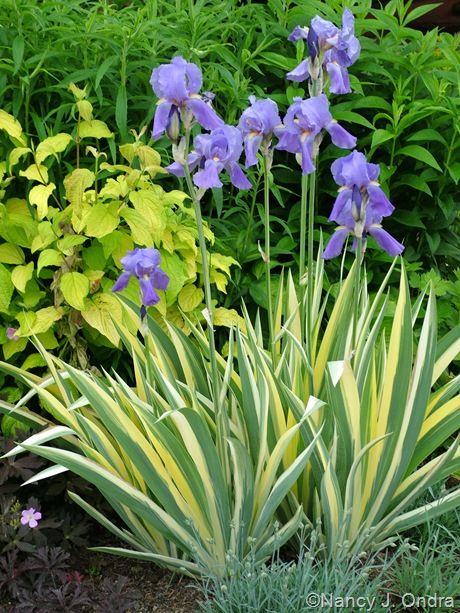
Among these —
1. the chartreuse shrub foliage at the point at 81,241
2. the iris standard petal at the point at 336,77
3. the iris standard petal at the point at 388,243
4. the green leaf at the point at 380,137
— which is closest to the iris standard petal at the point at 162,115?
the iris standard petal at the point at 336,77

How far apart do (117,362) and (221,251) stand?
566 millimetres

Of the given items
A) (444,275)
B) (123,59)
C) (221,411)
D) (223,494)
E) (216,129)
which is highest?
(216,129)

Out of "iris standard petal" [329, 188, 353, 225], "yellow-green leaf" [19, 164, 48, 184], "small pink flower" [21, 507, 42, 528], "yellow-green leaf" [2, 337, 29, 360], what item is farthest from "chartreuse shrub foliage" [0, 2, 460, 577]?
"yellow-green leaf" [19, 164, 48, 184]

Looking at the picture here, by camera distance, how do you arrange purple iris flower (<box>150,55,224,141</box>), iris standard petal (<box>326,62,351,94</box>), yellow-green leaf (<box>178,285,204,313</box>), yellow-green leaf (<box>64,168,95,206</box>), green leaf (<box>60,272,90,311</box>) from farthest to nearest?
yellow-green leaf (<box>178,285,204,313</box>) < yellow-green leaf (<box>64,168,95,206</box>) < green leaf (<box>60,272,90,311</box>) < iris standard petal (<box>326,62,351,94</box>) < purple iris flower (<box>150,55,224,141</box>)

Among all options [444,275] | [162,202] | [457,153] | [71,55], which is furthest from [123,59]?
[444,275]

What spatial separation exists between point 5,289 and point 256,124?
1.08 metres

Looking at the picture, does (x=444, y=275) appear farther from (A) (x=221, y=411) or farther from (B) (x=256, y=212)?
(A) (x=221, y=411)

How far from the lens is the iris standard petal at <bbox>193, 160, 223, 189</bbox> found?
1837 mm

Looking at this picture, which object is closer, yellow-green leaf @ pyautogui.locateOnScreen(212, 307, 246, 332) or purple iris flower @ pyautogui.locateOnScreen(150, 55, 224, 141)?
purple iris flower @ pyautogui.locateOnScreen(150, 55, 224, 141)

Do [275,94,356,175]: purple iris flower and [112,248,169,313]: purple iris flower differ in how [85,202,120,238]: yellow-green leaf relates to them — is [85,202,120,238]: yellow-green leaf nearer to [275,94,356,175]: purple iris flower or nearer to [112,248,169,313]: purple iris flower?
[112,248,169,313]: purple iris flower

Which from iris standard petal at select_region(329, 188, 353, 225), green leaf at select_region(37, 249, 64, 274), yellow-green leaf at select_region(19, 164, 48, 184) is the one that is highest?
iris standard petal at select_region(329, 188, 353, 225)

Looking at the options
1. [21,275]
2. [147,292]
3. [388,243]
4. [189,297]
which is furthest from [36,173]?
[388,243]

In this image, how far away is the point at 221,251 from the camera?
3.06 metres

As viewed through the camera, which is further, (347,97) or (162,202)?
(347,97)
